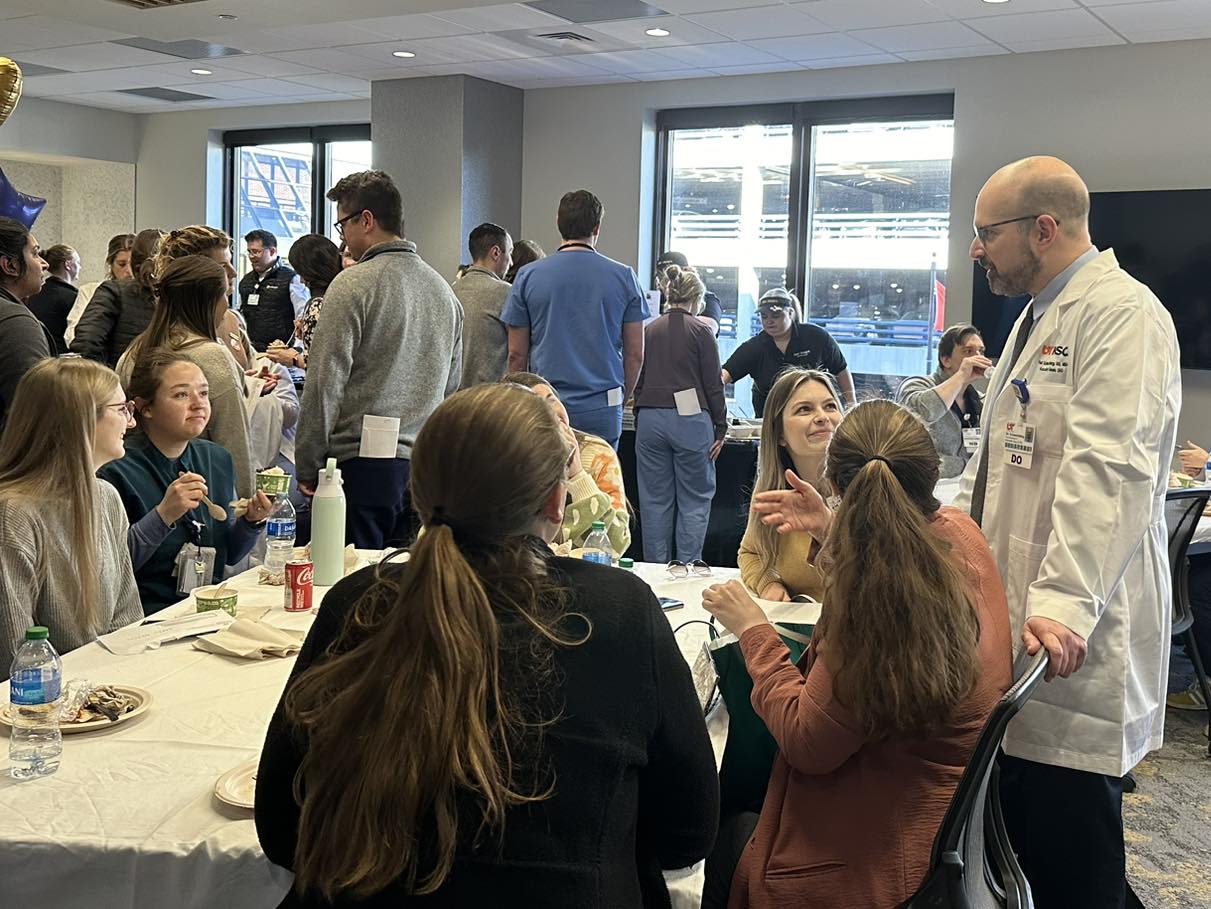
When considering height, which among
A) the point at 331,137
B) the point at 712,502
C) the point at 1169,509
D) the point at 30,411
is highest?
the point at 331,137

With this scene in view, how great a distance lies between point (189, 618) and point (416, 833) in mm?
1313

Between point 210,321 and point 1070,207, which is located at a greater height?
point 1070,207

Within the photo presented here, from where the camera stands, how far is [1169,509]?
3662 millimetres

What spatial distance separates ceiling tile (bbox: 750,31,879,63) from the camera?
261 inches

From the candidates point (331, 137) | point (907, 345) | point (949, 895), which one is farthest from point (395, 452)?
point (331, 137)

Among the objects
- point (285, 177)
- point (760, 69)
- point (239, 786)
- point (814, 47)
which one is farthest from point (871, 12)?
point (285, 177)

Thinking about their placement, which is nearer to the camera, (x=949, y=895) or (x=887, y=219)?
(x=949, y=895)

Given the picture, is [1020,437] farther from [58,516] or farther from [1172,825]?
[58,516]

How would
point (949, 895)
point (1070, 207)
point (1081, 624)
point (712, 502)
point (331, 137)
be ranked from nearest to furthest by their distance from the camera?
point (949, 895)
point (1081, 624)
point (1070, 207)
point (712, 502)
point (331, 137)

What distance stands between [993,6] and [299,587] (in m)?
4.75

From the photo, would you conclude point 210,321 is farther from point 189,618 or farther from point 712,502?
point 712,502

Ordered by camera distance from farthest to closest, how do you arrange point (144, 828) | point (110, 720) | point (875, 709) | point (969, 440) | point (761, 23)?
1. point (761, 23)
2. point (969, 440)
3. point (110, 720)
4. point (875, 709)
5. point (144, 828)

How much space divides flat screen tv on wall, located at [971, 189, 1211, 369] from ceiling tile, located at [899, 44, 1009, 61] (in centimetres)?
99

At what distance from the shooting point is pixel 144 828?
148cm
